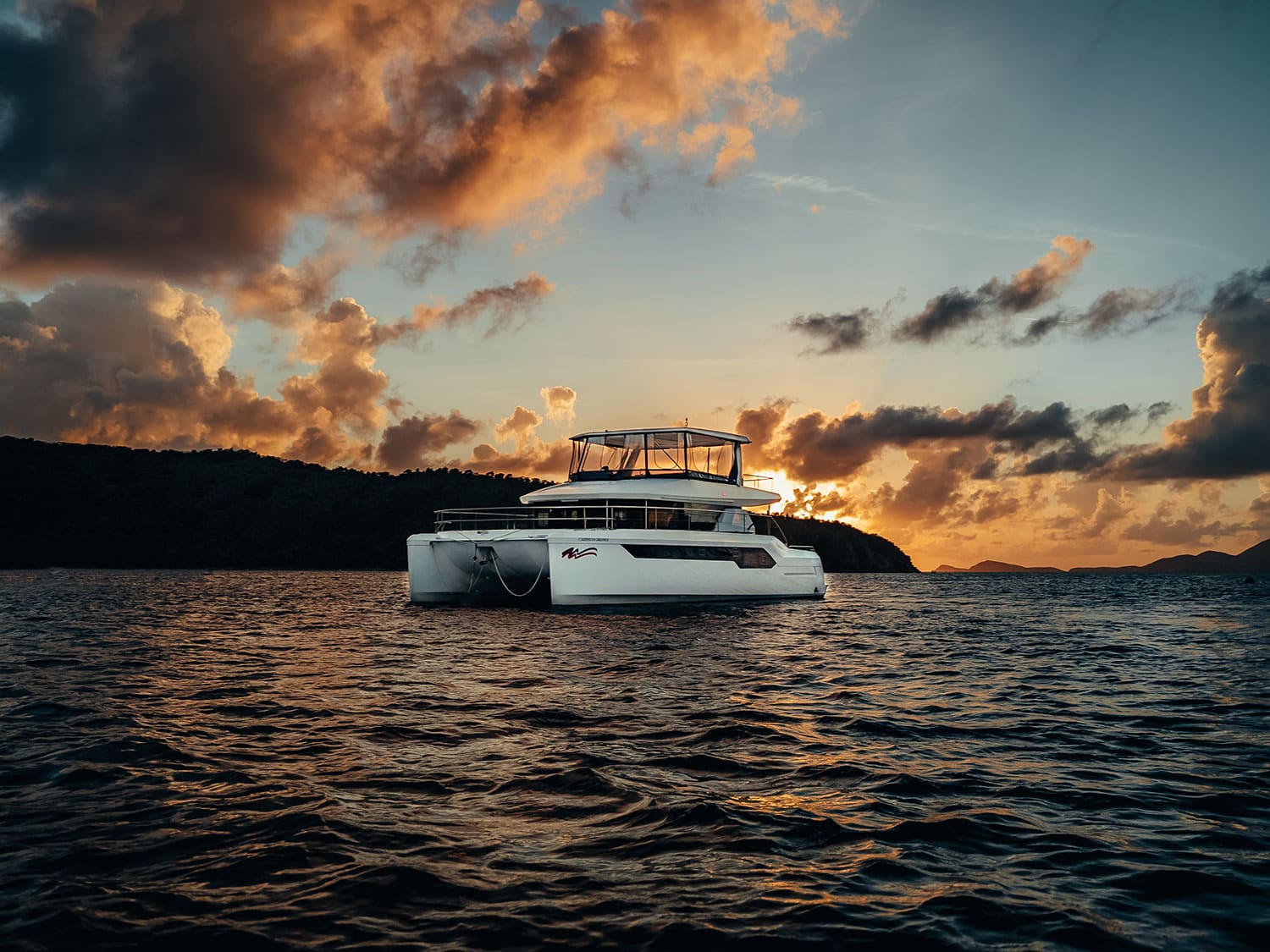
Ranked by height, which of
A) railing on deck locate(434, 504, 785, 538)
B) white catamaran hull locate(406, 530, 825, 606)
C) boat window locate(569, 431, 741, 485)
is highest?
boat window locate(569, 431, 741, 485)

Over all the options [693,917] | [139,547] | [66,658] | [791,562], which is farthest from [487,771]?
[139,547]

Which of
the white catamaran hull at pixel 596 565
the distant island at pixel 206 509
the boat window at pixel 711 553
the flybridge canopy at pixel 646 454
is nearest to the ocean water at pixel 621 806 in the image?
the white catamaran hull at pixel 596 565

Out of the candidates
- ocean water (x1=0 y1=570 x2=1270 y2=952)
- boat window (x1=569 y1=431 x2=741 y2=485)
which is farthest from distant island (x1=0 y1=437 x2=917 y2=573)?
ocean water (x1=0 y1=570 x2=1270 y2=952)

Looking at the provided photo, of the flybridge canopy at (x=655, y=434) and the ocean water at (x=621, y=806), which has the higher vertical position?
the flybridge canopy at (x=655, y=434)

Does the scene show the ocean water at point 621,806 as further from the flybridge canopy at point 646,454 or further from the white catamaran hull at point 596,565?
the flybridge canopy at point 646,454

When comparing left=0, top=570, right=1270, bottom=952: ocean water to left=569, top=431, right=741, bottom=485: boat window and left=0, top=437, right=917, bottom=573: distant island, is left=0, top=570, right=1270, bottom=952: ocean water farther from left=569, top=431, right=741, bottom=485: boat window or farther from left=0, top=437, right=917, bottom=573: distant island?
left=0, top=437, right=917, bottom=573: distant island

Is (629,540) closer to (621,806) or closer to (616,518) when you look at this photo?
(616,518)

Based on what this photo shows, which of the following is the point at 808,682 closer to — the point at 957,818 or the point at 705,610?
the point at 957,818

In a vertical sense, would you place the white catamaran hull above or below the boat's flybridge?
below

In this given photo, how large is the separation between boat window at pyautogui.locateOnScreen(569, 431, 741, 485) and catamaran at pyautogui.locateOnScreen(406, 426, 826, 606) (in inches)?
1.3

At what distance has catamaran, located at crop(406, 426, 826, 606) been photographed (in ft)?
72.3

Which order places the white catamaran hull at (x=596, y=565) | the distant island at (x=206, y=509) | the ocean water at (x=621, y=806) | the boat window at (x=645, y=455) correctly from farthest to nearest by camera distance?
the distant island at (x=206, y=509) < the boat window at (x=645, y=455) < the white catamaran hull at (x=596, y=565) < the ocean water at (x=621, y=806)

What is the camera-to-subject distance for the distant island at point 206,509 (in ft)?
328

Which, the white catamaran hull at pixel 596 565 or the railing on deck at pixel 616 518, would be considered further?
the railing on deck at pixel 616 518
